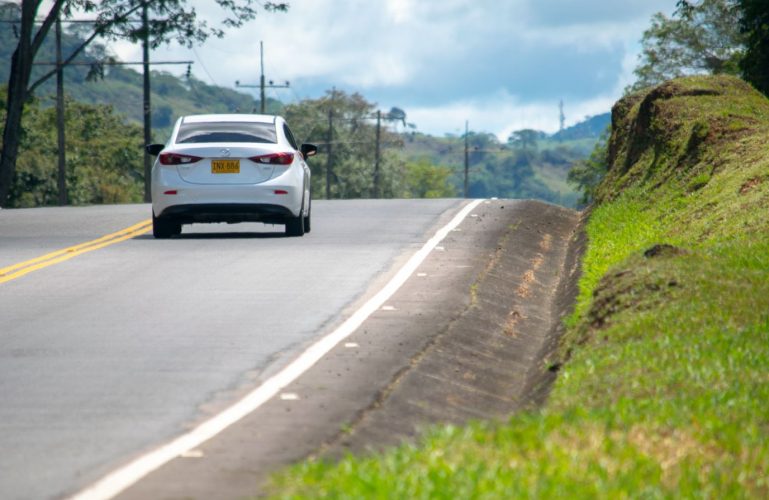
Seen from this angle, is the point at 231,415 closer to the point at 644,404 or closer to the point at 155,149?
the point at 644,404

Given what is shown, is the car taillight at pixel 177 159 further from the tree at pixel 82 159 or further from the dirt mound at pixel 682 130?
the tree at pixel 82 159

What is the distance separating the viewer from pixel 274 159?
21234 mm

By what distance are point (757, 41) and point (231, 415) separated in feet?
103

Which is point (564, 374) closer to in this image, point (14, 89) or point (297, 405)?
point (297, 405)

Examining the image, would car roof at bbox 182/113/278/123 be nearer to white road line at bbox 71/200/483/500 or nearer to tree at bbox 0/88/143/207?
white road line at bbox 71/200/483/500

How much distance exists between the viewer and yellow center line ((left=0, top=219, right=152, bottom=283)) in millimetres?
17266

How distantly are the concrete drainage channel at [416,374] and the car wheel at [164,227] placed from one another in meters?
4.28

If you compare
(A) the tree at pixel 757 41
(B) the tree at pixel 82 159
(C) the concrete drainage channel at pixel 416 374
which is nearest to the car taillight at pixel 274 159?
(C) the concrete drainage channel at pixel 416 374

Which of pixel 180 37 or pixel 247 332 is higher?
pixel 180 37

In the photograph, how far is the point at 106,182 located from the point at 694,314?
8596 cm

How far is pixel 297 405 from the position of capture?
31.1ft

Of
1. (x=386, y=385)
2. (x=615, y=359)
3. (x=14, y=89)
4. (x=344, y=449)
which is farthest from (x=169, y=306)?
(x=14, y=89)

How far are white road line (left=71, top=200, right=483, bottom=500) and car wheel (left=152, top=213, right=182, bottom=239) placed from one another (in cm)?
639

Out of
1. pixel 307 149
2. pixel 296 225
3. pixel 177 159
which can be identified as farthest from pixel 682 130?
pixel 177 159
